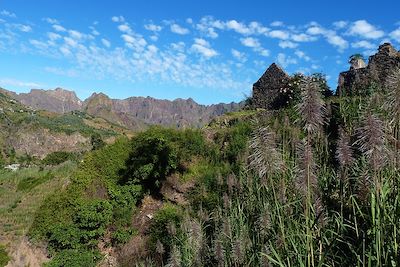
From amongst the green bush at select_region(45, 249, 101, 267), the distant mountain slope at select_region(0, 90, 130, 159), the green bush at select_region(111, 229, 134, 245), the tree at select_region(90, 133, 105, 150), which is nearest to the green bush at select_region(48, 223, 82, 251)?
the green bush at select_region(45, 249, 101, 267)

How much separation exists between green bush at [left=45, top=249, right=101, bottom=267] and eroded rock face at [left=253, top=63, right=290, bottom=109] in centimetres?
1228

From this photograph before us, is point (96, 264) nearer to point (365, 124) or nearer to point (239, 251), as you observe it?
point (239, 251)

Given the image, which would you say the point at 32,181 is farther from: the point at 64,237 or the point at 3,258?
the point at 64,237

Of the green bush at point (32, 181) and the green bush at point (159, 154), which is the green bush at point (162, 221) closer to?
the green bush at point (159, 154)

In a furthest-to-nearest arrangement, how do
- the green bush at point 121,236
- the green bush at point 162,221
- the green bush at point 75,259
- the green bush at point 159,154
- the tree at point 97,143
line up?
the tree at point 97,143, the green bush at point 159,154, the green bush at point 121,236, the green bush at point 75,259, the green bush at point 162,221

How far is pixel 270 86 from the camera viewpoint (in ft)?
83.0

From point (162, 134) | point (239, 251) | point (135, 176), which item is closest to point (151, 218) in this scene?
point (135, 176)

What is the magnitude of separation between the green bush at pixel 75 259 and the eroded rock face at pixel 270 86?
1228cm

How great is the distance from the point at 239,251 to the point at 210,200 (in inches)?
412

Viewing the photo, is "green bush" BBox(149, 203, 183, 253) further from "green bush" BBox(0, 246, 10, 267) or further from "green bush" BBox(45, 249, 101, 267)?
"green bush" BBox(0, 246, 10, 267)

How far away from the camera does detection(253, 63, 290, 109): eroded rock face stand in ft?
80.3

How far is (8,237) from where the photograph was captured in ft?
74.7

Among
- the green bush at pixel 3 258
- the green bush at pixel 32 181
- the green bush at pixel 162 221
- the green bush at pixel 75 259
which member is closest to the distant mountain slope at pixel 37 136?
the green bush at pixel 32 181

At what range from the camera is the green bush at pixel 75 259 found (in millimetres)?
17884
